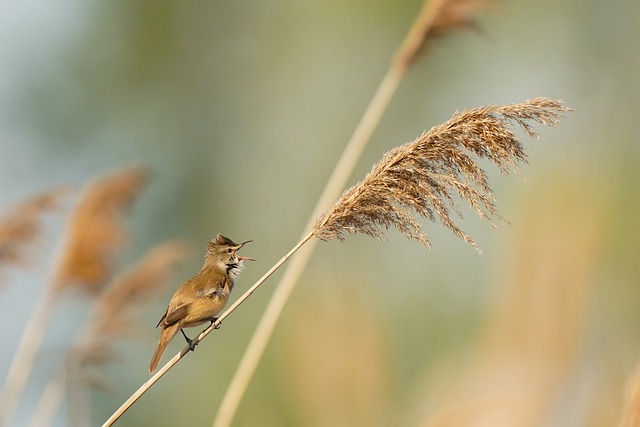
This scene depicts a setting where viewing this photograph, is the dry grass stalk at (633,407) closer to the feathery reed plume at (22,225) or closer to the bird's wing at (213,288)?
the bird's wing at (213,288)

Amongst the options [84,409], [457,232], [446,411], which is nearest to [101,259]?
[84,409]

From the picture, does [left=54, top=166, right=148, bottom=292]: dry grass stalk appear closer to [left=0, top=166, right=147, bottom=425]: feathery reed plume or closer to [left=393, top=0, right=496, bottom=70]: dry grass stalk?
[left=0, top=166, right=147, bottom=425]: feathery reed plume

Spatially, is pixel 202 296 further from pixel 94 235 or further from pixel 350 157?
pixel 94 235

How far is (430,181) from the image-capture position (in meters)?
2.84

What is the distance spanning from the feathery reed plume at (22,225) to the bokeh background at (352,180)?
105 mm

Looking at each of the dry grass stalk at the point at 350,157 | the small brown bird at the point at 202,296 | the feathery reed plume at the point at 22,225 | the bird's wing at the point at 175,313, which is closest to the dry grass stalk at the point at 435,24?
the dry grass stalk at the point at 350,157

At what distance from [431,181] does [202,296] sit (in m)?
1.34

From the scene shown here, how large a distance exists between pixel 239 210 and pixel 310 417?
1158cm

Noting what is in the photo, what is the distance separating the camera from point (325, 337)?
14.0ft

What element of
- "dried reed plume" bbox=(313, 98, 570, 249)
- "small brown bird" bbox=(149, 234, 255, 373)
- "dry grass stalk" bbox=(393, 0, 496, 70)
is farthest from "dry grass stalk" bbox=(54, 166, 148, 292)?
"dried reed plume" bbox=(313, 98, 570, 249)

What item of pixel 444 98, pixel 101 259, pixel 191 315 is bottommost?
pixel 191 315

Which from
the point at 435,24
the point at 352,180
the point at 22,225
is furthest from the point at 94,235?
the point at 352,180

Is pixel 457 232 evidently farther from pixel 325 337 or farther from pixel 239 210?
pixel 239 210

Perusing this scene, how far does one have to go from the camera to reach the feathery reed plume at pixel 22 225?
14.3ft
